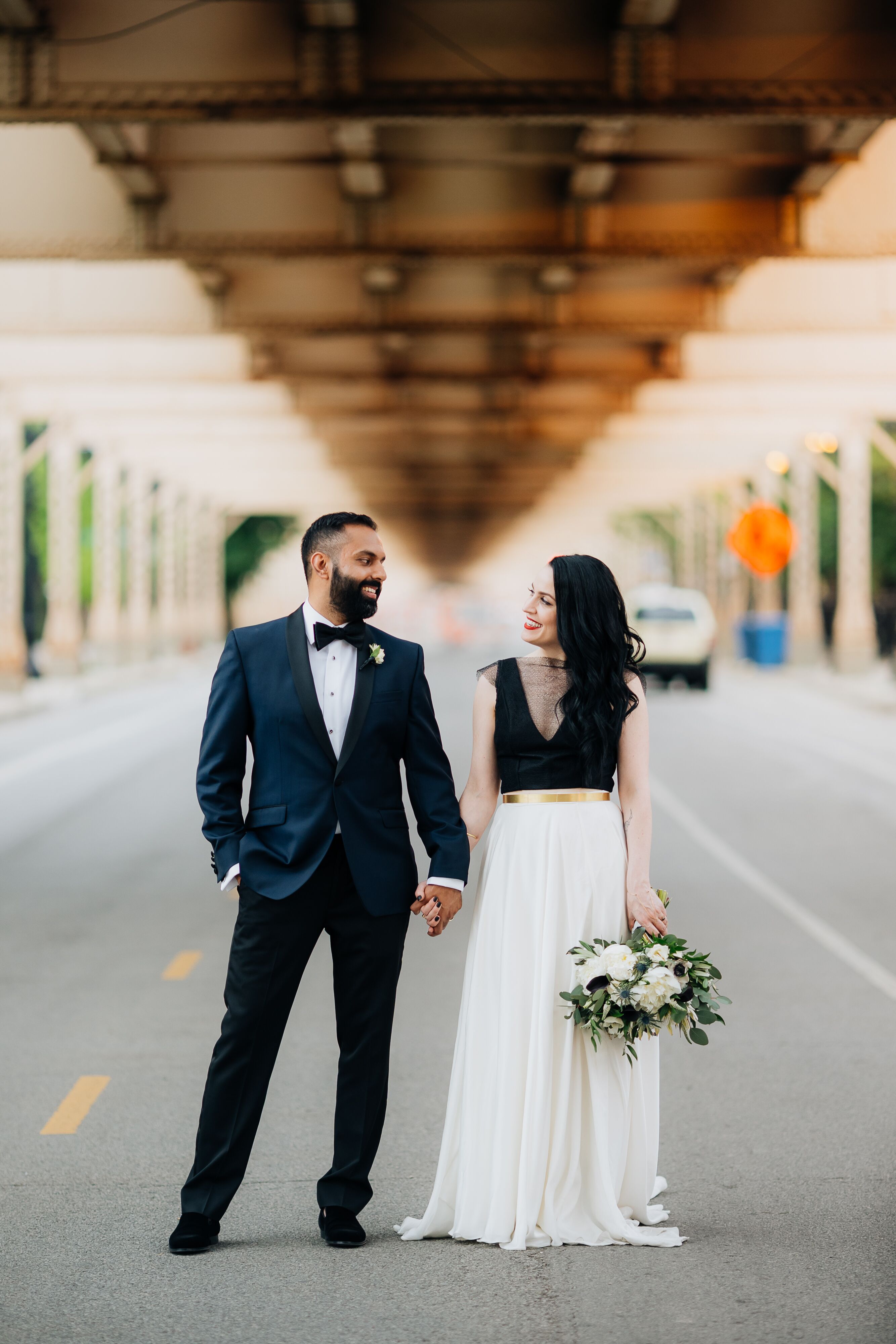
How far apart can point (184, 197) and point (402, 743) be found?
13.1 metres

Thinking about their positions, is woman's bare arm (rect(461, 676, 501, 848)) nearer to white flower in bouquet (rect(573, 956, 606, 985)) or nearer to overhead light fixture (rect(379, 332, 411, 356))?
white flower in bouquet (rect(573, 956, 606, 985))

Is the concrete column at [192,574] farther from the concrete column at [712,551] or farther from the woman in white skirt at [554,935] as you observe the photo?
the woman in white skirt at [554,935]

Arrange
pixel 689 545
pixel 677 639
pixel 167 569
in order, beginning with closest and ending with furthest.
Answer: pixel 677 639 < pixel 167 569 < pixel 689 545

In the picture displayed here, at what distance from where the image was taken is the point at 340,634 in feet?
16.7

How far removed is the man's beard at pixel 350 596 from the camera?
5.09 m

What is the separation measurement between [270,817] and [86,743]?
21.9 metres

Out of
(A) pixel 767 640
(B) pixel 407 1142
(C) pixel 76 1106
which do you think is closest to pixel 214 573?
(A) pixel 767 640

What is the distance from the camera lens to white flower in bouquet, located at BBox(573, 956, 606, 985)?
4.98 metres

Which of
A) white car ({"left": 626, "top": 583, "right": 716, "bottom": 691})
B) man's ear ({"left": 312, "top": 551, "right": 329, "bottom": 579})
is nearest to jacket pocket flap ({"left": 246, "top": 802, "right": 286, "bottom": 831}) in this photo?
man's ear ({"left": 312, "top": 551, "right": 329, "bottom": 579})

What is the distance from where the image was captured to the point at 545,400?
33.2 metres

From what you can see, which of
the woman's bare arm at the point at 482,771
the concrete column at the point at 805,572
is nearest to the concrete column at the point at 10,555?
the concrete column at the point at 805,572

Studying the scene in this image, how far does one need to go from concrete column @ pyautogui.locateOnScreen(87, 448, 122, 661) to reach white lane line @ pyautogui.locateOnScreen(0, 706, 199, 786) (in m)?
17.1

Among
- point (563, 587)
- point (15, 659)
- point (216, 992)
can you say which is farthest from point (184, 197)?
point (15, 659)

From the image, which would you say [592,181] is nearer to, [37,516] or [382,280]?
[382,280]
